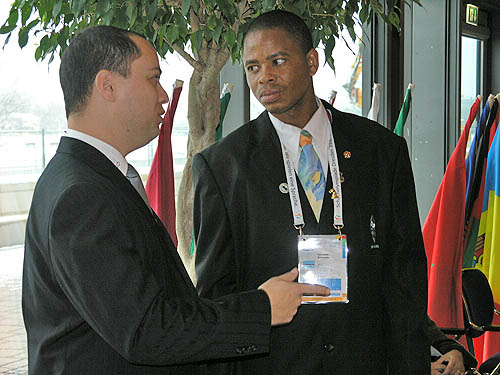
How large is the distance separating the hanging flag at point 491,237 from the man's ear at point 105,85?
2841 mm

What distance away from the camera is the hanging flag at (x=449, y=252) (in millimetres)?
3473

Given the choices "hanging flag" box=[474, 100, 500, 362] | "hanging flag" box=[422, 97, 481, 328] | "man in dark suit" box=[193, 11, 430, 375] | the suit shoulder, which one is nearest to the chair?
"hanging flag" box=[422, 97, 481, 328]

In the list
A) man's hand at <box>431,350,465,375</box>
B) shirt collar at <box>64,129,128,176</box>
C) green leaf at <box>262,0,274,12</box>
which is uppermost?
green leaf at <box>262,0,274,12</box>

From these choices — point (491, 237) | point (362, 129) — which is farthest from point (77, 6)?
point (491, 237)

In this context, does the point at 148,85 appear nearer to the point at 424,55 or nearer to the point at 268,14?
the point at 268,14

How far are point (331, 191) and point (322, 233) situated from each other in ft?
0.40

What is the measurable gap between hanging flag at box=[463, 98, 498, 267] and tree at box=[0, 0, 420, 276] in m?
1.21

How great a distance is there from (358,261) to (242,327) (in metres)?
0.65

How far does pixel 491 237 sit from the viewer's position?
3.79 m

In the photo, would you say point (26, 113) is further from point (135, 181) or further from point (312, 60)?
point (135, 181)

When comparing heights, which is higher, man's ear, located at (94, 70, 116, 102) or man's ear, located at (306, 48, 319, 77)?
man's ear, located at (306, 48, 319, 77)

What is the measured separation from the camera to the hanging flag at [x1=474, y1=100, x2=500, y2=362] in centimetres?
373

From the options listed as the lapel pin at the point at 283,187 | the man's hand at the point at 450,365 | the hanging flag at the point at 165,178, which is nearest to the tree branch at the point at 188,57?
the hanging flag at the point at 165,178

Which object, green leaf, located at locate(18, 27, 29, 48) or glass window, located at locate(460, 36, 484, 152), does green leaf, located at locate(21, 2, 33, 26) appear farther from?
glass window, located at locate(460, 36, 484, 152)
